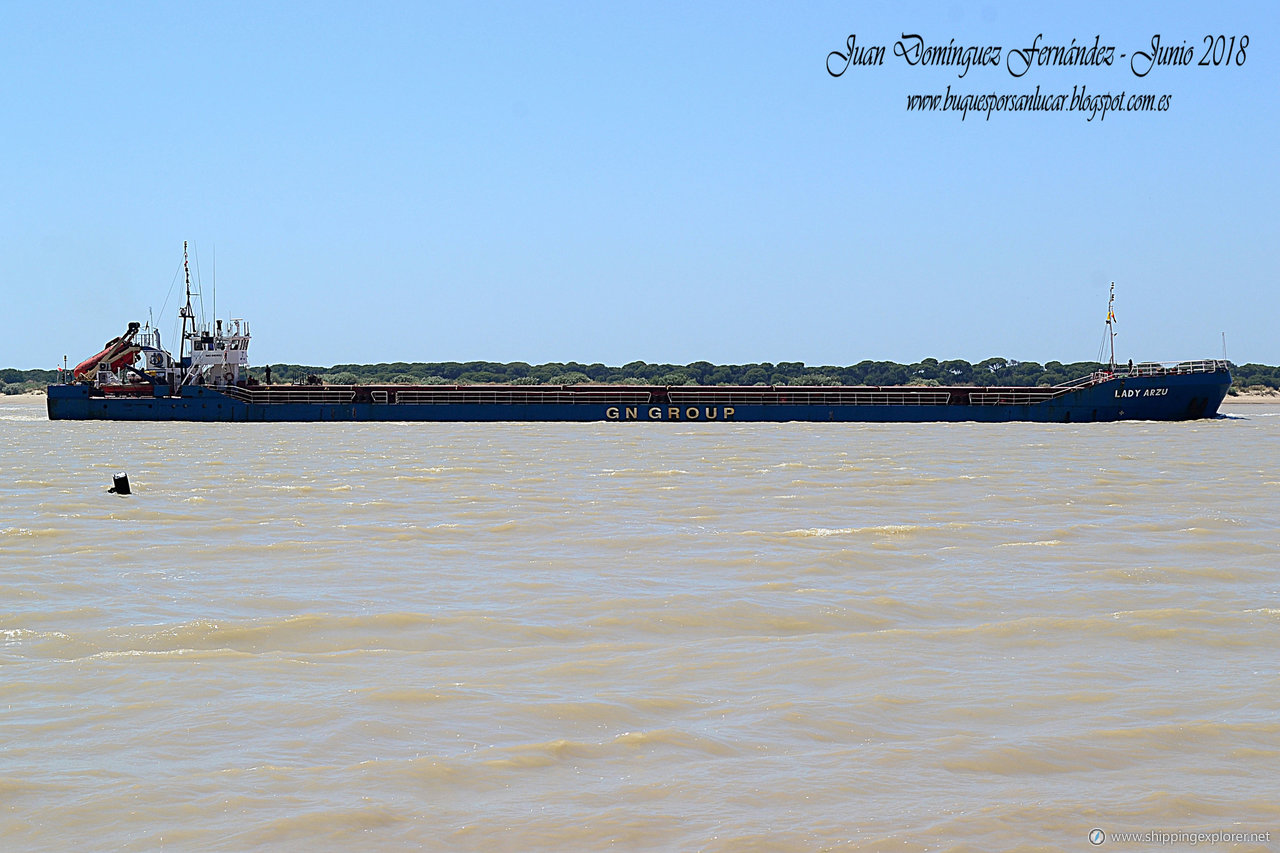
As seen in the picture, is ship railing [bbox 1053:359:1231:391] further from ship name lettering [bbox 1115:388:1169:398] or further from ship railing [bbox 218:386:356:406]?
ship railing [bbox 218:386:356:406]

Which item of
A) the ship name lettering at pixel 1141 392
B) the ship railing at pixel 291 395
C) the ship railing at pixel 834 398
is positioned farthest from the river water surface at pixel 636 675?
the ship railing at pixel 291 395

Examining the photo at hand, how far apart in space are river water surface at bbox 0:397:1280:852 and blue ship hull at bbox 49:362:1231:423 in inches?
1080

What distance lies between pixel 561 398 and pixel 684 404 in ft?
17.1

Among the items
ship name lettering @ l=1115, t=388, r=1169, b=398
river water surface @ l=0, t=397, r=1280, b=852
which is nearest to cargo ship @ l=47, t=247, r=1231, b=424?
ship name lettering @ l=1115, t=388, r=1169, b=398

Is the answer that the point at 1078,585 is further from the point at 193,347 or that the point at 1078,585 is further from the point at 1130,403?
the point at 193,347

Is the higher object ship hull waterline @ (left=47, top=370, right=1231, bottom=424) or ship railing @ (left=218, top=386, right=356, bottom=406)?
ship railing @ (left=218, top=386, right=356, bottom=406)

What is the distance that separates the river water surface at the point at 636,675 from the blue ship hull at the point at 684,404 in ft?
90.0

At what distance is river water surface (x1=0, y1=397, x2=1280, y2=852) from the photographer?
457 cm

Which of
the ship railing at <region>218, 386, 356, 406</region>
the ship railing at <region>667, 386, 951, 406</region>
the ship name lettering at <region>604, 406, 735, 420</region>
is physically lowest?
the ship name lettering at <region>604, 406, 735, 420</region>

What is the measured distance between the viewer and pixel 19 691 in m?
6.30

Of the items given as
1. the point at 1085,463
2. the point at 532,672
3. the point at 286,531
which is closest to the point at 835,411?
the point at 1085,463

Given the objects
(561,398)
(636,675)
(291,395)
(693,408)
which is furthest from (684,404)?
(636,675)

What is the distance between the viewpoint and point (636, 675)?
668 cm

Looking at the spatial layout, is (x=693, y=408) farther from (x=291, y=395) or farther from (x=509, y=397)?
(x=291, y=395)
